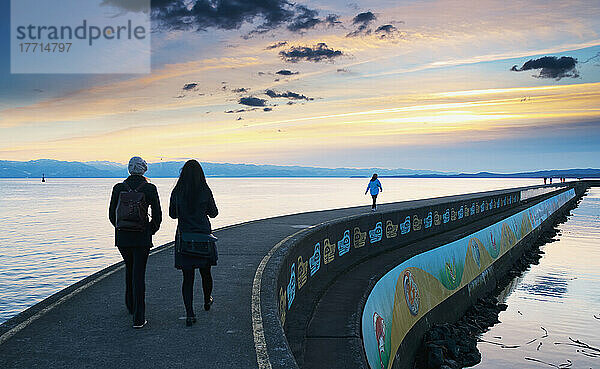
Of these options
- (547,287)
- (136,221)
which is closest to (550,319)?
(547,287)

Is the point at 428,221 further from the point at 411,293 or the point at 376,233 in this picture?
the point at 411,293

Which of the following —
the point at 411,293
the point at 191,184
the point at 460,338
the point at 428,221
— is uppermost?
the point at 191,184

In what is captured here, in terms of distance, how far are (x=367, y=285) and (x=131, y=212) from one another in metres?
7.73

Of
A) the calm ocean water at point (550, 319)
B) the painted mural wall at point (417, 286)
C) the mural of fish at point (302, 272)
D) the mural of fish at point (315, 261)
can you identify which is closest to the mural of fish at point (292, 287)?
the mural of fish at point (302, 272)

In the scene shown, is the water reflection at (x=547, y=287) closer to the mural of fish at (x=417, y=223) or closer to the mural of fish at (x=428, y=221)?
the mural of fish at (x=428, y=221)

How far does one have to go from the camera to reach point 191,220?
6348 millimetres

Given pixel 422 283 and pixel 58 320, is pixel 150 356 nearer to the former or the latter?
pixel 58 320

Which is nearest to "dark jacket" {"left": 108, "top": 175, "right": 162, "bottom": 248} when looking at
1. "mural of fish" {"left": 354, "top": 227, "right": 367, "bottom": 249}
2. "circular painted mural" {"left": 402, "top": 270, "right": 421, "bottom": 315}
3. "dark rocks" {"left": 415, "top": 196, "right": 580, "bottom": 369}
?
"circular painted mural" {"left": 402, "top": 270, "right": 421, "bottom": 315}

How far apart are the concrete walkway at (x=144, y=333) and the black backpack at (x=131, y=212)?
126cm

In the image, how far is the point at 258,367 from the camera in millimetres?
4891

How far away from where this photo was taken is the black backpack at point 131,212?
6098mm

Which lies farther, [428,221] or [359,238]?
[428,221]

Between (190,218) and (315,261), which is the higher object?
(190,218)

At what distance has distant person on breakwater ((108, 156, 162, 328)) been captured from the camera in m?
6.11
